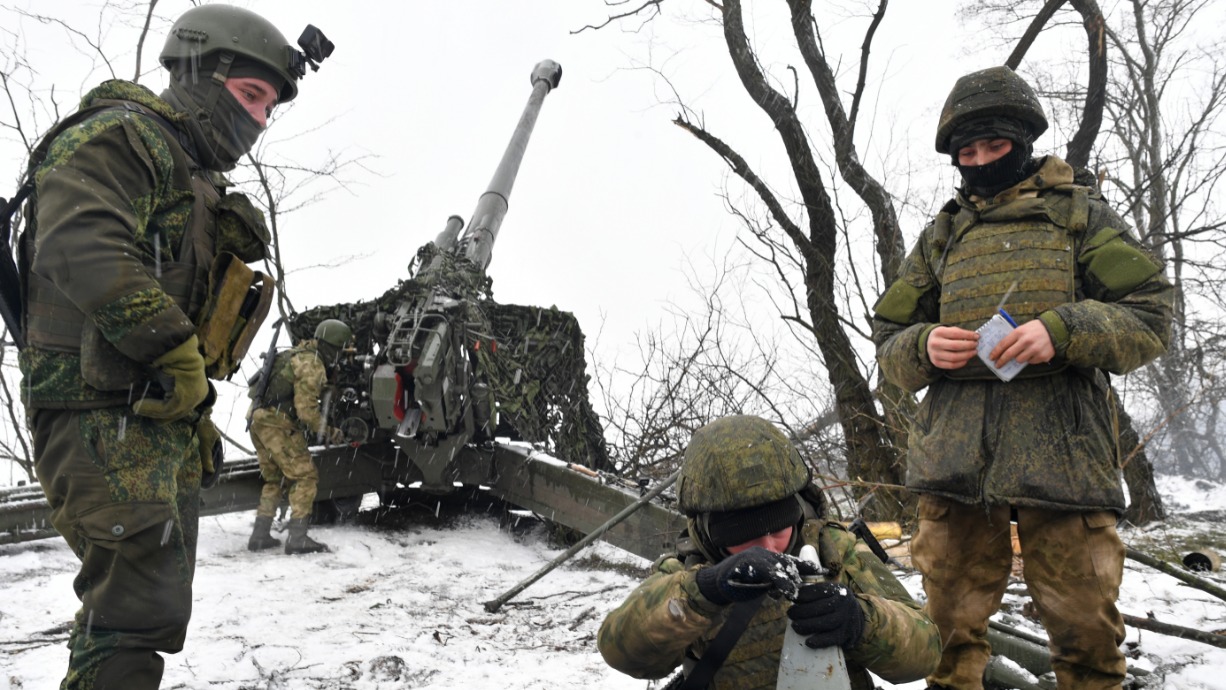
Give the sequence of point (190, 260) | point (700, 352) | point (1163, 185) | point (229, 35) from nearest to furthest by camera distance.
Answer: point (190, 260)
point (229, 35)
point (700, 352)
point (1163, 185)

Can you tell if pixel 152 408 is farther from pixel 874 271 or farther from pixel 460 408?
pixel 874 271

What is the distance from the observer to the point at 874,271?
22.7ft

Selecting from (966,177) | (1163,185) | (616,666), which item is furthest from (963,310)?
(1163,185)

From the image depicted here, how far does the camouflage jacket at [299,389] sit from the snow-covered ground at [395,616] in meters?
→ 0.93

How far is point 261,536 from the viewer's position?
5.82 meters

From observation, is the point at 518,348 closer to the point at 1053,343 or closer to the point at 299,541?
the point at 299,541

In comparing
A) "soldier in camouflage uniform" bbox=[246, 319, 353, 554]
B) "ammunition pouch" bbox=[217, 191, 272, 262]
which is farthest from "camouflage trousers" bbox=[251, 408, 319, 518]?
"ammunition pouch" bbox=[217, 191, 272, 262]

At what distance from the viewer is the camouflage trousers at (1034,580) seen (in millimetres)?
2240

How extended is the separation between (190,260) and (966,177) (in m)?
2.50

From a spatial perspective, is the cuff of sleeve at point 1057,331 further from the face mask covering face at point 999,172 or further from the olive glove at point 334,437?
the olive glove at point 334,437

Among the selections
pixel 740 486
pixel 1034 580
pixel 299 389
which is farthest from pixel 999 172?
pixel 299 389

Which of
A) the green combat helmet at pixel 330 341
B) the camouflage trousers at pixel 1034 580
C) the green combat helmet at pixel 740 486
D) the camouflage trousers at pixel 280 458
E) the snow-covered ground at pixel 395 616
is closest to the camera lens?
the green combat helmet at pixel 740 486

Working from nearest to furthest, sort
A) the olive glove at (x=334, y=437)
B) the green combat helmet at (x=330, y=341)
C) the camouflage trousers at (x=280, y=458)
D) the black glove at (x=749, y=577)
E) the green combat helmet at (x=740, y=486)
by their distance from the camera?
the black glove at (x=749, y=577), the green combat helmet at (x=740, y=486), the camouflage trousers at (x=280, y=458), the olive glove at (x=334, y=437), the green combat helmet at (x=330, y=341)

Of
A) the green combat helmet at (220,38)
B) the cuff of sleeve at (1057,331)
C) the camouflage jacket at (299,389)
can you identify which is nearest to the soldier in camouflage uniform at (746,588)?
the cuff of sleeve at (1057,331)
